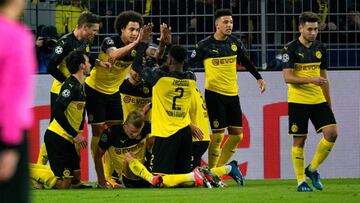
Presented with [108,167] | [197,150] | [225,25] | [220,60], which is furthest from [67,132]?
[225,25]

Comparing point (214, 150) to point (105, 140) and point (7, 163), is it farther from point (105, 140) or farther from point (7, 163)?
point (7, 163)

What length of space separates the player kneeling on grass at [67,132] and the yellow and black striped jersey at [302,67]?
2.36 meters

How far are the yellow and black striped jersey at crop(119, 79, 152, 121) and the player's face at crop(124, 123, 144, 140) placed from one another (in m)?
0.75

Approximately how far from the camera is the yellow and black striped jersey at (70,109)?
13.2 m

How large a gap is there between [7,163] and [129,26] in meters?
9.94

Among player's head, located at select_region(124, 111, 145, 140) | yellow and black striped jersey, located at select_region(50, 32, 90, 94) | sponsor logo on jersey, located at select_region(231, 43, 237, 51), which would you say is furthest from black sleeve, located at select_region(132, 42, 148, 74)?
sponsor logo on jersey, located at select_region(231, 43, 237, 51)

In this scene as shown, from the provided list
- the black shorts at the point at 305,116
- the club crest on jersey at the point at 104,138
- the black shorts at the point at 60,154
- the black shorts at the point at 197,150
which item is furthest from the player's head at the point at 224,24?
the black shorts at the point at 60,154

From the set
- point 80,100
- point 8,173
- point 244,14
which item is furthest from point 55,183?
point 8,173

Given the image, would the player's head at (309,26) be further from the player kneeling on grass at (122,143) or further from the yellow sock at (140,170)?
the yellow sock at (140,170)

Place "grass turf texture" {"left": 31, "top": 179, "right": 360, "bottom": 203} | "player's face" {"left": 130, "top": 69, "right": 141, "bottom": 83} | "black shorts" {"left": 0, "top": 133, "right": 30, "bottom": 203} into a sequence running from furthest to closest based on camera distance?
"player's face" {"left": 130, "top": 69, "right": 141, "bottom": 83} < "grass turf texture" {"left": 31, "top": 179, "right": 360, "bottom": 203} < "black shorts" {"left": 0, "top": 133, "right": 30, "bottom": 203}

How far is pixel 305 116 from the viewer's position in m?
13.1

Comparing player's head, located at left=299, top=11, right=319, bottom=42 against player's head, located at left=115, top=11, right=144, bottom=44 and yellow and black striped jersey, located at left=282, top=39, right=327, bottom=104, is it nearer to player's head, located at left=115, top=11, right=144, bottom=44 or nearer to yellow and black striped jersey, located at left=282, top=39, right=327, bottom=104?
yellow and black striped jersey, located at left=282, top=39, right=327, bottom=104

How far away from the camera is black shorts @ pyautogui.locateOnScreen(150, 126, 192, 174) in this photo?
43.7 feet

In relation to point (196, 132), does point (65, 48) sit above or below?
above
